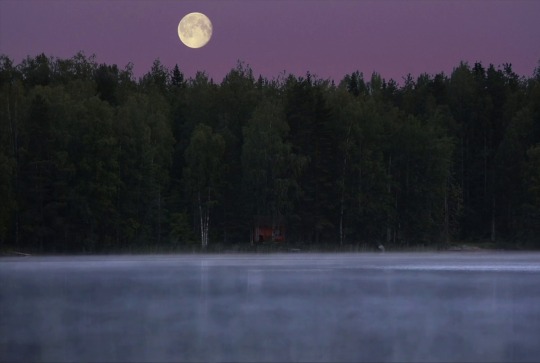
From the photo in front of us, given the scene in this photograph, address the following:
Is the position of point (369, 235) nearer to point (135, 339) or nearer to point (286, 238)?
point (286, 238)

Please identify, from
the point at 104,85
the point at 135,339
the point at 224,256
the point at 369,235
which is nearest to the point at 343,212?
the point at 369,235

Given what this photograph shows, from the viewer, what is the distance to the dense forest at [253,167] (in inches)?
2534

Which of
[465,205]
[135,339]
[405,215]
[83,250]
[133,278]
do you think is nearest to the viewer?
[135,339]

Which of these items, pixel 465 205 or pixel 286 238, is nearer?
pixel 286 238

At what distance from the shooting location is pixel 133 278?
4106 cm

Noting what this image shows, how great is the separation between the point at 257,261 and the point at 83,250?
13.1 m

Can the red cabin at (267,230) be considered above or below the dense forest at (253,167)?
below

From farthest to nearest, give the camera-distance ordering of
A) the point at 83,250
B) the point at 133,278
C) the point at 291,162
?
the point at 291,162, the point at 83,250, the point at 133,278

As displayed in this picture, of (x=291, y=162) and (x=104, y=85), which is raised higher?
(x=104, y=85)

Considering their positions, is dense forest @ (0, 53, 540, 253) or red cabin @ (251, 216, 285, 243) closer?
dense forest @ (0, 53, 540, 253)

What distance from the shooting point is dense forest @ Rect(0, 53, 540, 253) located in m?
64.4

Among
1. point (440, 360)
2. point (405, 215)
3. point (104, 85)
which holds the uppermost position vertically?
point (104, 85)

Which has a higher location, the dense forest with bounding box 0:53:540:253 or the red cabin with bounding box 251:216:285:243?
the dense forest with bounding box 0:53:540:253

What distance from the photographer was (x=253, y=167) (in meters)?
69.0
